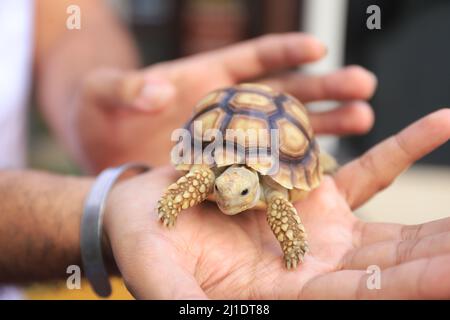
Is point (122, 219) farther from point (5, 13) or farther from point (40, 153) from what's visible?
point (40, 153)

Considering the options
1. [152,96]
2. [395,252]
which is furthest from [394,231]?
[152,96]

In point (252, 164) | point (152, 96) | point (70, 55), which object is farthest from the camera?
point (70, 55)

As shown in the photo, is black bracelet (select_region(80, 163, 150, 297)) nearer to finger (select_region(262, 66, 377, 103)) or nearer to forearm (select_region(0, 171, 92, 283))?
forearm (select_region(0, 171, 92, 283))

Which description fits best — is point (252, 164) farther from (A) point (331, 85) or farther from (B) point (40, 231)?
(A) point (331, 85)

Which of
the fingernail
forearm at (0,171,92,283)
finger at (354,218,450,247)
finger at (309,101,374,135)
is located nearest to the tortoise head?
finger at (354,218,450,247)

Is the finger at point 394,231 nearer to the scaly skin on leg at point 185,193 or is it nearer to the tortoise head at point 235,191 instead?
the tortoise head at point 235,191
